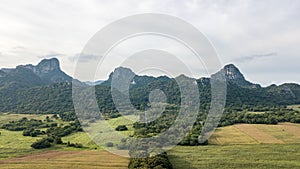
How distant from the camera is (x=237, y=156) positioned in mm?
50438

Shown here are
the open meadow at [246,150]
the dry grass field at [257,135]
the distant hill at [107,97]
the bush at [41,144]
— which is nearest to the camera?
the open meadow at [246,150]

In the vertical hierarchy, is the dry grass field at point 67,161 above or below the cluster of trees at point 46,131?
below

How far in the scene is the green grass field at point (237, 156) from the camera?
146 feet

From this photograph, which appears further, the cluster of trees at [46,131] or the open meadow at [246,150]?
the cluster of trees at [46,131]

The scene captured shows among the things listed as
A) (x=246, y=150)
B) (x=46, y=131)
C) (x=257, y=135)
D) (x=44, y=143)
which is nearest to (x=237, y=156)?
(x=246, y=150)

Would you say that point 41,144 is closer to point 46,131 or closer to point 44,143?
point 44,143

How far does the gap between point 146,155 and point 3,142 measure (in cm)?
4055

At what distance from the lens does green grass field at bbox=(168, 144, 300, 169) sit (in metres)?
44.6

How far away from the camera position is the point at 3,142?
66.7 m

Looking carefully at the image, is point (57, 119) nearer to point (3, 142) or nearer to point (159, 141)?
point (3, 142)

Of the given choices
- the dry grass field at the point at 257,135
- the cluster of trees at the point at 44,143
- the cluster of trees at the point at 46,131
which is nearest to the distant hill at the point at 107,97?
the cluster of trees at the point at 46,131

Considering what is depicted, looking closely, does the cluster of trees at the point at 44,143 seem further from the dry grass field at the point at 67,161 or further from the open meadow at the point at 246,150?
the open meadow at the point at 246,150

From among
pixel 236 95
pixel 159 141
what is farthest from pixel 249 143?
pixel 236 95

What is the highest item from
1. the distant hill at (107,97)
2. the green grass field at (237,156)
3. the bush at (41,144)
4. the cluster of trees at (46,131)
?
the distant hill at (107,97)
